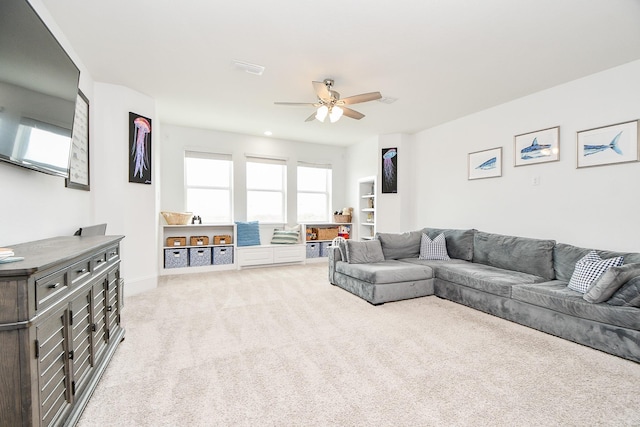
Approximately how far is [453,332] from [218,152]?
5.08 meters

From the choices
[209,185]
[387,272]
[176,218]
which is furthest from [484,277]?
[209,185]

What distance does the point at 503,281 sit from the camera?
10.5 feet

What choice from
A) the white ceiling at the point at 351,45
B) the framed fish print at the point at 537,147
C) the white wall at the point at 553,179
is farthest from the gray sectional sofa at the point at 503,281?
the white ceiling at the point at 351,45

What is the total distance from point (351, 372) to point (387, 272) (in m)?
1.72

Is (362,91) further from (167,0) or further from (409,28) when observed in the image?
(167,0)

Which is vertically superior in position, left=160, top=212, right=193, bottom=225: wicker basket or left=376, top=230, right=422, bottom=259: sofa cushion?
left=160, top=212, right=193, bottom=225: wicker basket

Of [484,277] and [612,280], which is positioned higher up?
[612,280]

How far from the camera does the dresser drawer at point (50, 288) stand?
1262 millimetres

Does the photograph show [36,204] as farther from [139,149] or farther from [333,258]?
[333,258]

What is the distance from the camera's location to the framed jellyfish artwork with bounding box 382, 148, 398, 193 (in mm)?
5883

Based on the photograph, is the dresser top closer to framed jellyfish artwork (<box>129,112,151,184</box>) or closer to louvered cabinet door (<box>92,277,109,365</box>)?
louvered cabinet door (<box>92,277,109,365</box>)

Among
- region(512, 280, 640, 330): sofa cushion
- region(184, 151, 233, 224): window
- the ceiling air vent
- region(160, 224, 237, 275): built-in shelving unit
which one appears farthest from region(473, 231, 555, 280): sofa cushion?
region(184, 151, 233, 224): window

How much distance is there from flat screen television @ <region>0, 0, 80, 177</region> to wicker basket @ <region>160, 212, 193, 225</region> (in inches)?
118

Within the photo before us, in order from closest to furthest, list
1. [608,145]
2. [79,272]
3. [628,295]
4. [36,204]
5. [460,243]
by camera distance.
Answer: [79,272]
[36,204]
[628,295]
[608,145]
[460,243]
